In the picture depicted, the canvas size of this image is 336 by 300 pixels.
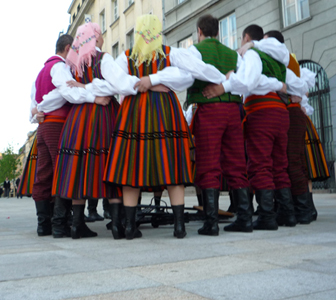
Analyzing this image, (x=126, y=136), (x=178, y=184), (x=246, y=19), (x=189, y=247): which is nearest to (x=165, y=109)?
(x=126, y=136)

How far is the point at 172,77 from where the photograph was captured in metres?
3.53

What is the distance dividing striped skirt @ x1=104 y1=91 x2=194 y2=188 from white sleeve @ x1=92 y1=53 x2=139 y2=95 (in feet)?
0.50

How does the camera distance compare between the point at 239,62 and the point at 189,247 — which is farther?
the point at 239,62

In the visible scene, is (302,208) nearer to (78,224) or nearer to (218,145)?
(218,145)

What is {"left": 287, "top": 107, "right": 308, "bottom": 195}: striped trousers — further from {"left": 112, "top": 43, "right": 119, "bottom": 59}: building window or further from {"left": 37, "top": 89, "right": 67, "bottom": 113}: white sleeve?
{"left": 112, "top": 43, "right": 119, "bottom": 59}: building window

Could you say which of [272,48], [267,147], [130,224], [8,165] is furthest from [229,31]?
[8,165]

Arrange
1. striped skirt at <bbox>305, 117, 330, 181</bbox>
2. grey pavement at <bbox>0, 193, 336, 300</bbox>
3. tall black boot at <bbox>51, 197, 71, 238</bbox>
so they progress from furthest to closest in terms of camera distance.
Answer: striped skirt at <bbox>305, 117, 330, 181</bbox> → tall black boot at <bbox>51, 197, 71, 238</bbox> → grey pavement at <bbox>0, 193, 336, 300</bbox>

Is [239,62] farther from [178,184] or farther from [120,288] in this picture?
[120,288]

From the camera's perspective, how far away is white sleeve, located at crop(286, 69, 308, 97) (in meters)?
4.31

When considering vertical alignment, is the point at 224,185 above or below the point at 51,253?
above

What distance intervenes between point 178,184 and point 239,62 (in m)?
1.33

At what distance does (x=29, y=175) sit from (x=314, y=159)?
312cm

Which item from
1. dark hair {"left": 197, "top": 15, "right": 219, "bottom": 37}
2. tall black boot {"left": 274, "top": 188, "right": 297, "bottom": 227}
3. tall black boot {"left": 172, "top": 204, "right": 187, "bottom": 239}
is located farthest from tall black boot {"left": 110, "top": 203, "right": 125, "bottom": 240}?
dark hair {"left": 197, "top": 15, "right": 219, "bottom": 37}

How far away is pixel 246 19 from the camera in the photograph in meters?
14.2
